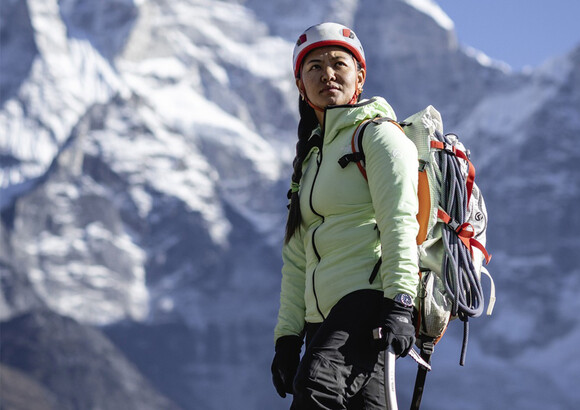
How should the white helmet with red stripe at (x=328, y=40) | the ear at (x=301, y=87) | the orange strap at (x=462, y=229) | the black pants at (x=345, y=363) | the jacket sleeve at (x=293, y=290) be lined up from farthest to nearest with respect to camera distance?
the ear at (x=301, y=87), the jacket sleeve at (x=293, y=290), the white helmet with red stripe at (x=328, y=40), the orange strap at (x=462, y=229), the black pants at (x=345, y=363)

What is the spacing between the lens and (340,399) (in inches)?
219

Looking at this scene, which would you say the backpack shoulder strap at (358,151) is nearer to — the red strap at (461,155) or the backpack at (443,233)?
the backpack at (443,233)

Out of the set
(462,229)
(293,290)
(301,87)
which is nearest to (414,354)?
(462,229)

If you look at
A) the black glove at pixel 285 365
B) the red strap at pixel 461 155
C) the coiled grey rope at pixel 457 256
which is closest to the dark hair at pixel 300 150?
the black glove at pixel 285 365

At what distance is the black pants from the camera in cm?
551

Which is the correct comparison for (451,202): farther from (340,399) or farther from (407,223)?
(340,399)

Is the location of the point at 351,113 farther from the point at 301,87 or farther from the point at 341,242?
the point at 341,242

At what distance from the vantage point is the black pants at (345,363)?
5512 mm

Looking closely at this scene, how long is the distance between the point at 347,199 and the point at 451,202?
539mm

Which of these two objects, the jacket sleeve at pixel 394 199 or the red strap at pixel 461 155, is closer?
the jacket sleeve at pixel 394 199

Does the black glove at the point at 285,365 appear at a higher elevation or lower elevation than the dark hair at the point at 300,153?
lower

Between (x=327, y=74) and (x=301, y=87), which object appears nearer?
(x=327, y=74)

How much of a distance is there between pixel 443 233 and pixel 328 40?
4.19 ft

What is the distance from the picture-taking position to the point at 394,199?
222 inches
